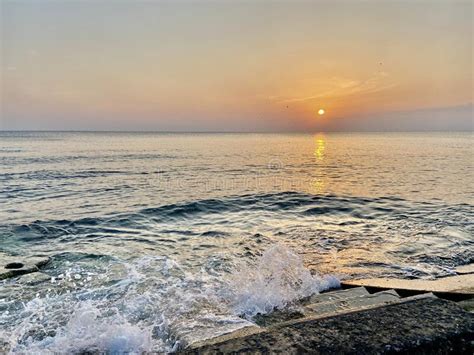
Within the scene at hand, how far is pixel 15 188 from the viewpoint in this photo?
19109 mm

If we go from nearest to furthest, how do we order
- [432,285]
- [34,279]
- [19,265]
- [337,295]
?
[337,295] → [432,285] → [34,279] → [19,265]

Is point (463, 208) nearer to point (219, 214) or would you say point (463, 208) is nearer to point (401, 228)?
point (401, 228)

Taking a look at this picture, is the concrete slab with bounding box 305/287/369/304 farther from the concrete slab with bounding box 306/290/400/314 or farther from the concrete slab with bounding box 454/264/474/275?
the concrete slab with bounding box 454/264/474/275

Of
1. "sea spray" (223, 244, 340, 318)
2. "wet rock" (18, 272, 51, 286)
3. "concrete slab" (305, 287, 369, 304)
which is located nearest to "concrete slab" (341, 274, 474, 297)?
"concrete slab" (305, 287, 369, 304)

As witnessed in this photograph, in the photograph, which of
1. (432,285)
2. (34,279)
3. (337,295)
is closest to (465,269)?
(432,285)

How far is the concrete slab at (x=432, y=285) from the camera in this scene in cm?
538

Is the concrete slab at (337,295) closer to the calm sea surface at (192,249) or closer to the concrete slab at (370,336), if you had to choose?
the calm sea surface at (192,249)

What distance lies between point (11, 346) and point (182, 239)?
20.4 ft

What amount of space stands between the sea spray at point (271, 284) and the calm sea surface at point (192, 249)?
0.08ft

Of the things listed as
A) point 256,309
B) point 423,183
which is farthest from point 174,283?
point 423,183

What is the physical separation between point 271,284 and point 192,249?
3.71 metres

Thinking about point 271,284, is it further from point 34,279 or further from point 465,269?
point 34,279

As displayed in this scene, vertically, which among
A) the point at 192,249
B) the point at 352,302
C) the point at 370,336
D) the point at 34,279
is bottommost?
the point at 192,249

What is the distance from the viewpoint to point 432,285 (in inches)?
226
